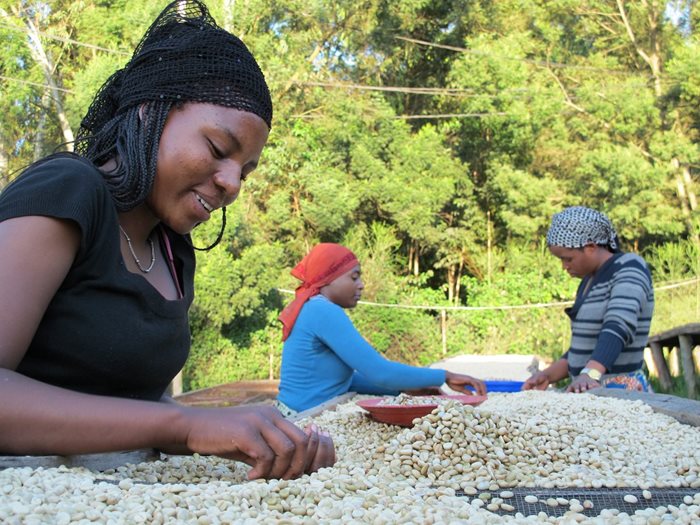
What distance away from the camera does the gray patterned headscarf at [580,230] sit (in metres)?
4.10

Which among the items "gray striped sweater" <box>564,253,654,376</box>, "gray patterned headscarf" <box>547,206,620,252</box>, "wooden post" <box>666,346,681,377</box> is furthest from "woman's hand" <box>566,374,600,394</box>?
"wooden post" <box>666,346,681,377</box>

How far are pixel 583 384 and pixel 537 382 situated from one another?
22.3 inches

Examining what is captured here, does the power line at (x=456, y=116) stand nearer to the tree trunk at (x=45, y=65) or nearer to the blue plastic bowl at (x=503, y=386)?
the tree trunk at (x=45, y=65)

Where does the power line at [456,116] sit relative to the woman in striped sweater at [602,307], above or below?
above

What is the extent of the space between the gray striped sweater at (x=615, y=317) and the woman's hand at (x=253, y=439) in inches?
104

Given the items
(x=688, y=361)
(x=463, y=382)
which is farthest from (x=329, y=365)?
(x=688, y=361)

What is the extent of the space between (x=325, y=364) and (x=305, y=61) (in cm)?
1187

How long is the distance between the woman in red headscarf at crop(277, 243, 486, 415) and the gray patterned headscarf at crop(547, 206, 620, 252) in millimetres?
998

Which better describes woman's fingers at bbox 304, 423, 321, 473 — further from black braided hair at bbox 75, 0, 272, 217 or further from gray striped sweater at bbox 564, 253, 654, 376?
gray striped sweater at bbox 564, 253, 654, 376

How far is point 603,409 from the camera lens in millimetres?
2709

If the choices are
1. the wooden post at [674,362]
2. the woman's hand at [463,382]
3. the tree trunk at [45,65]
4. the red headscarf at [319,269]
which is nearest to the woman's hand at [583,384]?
the woman's hand at [463,382]

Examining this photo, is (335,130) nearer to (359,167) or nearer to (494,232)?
(359,167)

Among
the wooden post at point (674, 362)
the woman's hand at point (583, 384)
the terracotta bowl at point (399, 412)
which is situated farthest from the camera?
the wooden post at point (674, 362)

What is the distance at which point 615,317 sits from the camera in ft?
12.3
